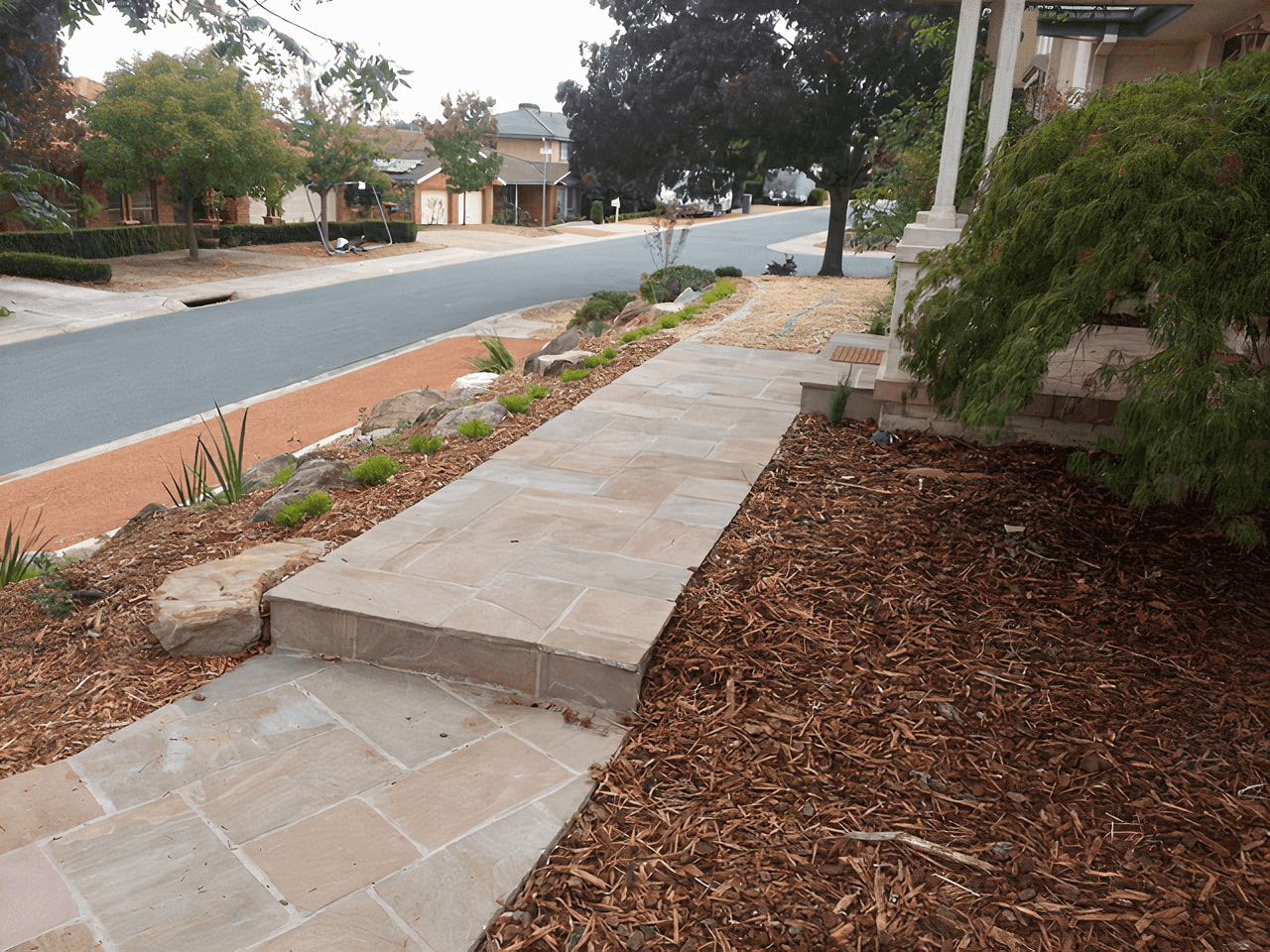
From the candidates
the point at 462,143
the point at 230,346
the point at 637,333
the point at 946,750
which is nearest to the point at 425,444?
the point at 946,750

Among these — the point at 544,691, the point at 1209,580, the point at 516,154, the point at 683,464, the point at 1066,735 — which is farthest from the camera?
the point at 516,154

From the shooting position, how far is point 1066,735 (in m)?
2.85

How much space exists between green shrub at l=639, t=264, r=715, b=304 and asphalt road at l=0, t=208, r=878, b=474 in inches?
159

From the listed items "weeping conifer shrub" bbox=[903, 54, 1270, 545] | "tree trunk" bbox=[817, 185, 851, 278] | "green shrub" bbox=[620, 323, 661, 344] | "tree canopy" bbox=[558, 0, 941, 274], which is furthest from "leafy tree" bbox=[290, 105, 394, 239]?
"weeping conifer shrub" bbox=[903, 54, 1270, 545]

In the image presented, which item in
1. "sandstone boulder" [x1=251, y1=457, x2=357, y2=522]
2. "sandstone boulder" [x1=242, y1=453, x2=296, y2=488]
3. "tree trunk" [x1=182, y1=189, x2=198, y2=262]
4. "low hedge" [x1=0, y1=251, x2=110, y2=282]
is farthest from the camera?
"tree trunk" [x1=182, y1=189, x2=198, y2=262]

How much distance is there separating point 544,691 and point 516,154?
60.7 metres

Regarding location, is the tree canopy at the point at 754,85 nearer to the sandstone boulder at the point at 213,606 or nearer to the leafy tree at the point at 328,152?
the leafy tree at the point at 328,152

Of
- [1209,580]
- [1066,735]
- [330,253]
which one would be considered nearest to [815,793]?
[1066,735]

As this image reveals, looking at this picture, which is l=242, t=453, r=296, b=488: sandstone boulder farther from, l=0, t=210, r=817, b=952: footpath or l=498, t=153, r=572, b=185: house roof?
l=498, t=153, r=572, b=185: house roof

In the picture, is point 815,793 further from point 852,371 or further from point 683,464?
point 852,371

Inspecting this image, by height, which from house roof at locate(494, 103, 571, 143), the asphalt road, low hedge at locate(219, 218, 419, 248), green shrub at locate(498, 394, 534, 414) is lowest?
the asphalt road

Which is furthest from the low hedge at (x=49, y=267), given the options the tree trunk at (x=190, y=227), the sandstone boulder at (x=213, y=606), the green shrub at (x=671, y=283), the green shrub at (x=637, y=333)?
the sandstone boulder at (x=213, y=606)

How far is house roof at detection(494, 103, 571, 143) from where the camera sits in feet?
192

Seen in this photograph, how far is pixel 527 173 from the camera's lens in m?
52.6
